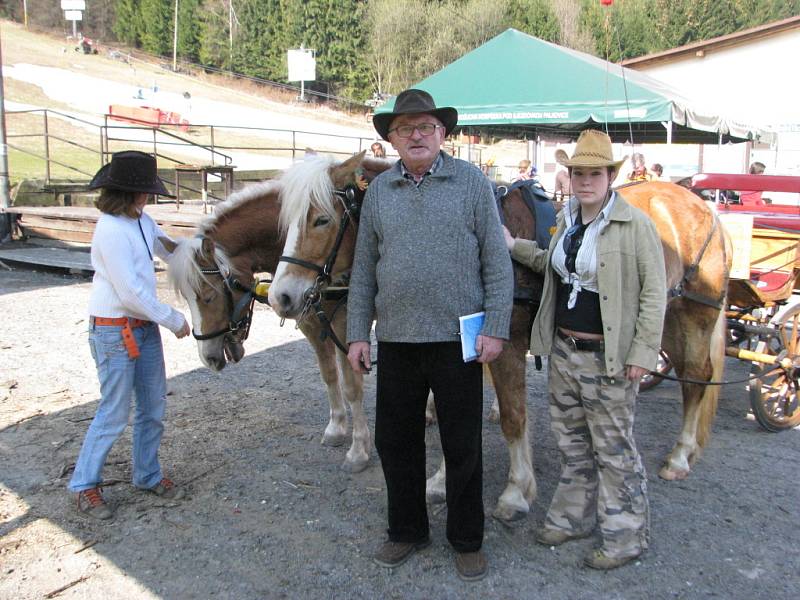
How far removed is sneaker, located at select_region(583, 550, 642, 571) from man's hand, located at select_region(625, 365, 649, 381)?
0.87m

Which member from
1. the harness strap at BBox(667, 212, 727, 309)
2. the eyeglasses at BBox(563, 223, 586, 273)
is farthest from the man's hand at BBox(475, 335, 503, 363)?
the harness strap at BBox(667, 212, 727, 309)

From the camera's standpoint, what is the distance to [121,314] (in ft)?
10.6

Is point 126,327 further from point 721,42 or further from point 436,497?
point 721,42

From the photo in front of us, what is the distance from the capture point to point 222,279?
3.65 metres

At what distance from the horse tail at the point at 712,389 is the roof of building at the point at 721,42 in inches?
740

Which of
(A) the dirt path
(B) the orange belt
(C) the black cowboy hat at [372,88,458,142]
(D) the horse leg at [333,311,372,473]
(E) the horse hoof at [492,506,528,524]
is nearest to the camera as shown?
(C) the black cowboy hat at [372,88,458,142]

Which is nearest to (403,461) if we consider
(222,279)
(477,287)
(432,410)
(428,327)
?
(428,327)

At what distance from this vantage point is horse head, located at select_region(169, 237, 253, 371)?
350 centimetres

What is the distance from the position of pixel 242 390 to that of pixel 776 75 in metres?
22.5

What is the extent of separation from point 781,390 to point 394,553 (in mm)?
3359

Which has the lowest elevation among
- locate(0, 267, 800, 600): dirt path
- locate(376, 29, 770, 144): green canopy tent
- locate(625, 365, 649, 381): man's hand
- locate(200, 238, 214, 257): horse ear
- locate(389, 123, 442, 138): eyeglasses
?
locate(0, 267, 800, 600): dirt path

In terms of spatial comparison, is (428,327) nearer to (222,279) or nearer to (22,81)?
(222,279)

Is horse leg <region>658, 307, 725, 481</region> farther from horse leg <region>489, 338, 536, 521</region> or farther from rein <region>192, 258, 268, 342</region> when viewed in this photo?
rein <region>192, 258, 268, 342</region>

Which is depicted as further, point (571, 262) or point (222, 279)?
point (222, 279)
